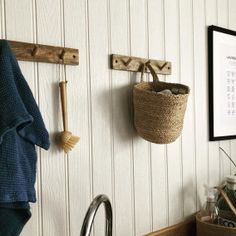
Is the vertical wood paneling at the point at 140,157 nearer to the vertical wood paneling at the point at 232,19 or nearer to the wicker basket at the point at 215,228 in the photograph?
the wicker basket at the point at 215,228

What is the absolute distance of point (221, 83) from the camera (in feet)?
4.85

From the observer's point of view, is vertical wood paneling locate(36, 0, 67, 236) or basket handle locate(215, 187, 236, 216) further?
basket handle locate(215, 187, 236, 216)

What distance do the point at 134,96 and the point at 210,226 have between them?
596 millimetres

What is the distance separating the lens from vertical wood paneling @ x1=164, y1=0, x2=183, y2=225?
49.9 inches

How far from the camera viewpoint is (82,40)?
39.6 inches

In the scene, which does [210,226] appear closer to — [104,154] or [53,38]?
[104,154]

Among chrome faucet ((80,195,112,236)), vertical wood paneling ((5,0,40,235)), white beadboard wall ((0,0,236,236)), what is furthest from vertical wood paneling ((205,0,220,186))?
vertical wood paneling ((5,0,40,235))

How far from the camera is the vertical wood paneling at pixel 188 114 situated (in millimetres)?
1324

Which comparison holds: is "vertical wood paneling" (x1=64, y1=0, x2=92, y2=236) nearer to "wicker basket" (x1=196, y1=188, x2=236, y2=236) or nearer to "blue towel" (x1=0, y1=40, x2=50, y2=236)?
"blue towel" (x1=0, y1=40, x2=50, y2=236)

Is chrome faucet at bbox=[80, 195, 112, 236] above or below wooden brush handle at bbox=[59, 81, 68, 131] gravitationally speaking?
below

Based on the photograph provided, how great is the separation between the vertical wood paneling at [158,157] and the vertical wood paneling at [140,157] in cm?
3

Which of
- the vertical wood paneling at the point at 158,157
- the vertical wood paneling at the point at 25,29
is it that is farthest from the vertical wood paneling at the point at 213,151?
the vertical wood paneling at the point at 25,29

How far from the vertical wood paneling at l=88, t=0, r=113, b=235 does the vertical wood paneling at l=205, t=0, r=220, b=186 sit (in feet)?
1.97

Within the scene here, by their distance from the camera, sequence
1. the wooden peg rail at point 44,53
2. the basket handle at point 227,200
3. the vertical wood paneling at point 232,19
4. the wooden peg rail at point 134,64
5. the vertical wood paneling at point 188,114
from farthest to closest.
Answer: the vertical wood paneling at point 232,19 < the vertical wood paneling at point 188,114 < the basket handle at point 227,200 < the wooden peg rail at point 134,64 < the wooden peg rail at point 44,53
